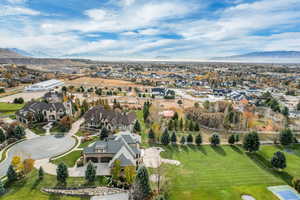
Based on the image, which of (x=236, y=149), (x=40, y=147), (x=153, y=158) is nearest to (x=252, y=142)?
(x=236, y=149)

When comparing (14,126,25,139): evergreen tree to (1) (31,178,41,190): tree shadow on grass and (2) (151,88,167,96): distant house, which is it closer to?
(1) (31,178,41,190): tree shadow on grass

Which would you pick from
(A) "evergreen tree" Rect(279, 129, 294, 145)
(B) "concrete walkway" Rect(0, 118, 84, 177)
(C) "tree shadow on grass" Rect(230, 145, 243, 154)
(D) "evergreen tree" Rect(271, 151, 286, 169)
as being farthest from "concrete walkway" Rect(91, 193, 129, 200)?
(A) "evergreen tree" Rect(279, 129, 294, 145)

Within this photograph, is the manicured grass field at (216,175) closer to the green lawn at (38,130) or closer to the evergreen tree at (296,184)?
the evergreen tree at (296,184)

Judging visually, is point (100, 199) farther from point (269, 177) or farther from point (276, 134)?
point (276, 134)

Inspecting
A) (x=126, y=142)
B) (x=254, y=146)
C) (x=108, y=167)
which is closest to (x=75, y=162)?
(x=108, y=167)

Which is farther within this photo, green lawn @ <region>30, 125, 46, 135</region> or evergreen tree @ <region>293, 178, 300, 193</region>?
green lawn @ <region>30, 125, 46, 135</region>

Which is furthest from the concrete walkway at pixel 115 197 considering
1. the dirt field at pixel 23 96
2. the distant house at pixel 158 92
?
the dirt field at pixel 23 96
